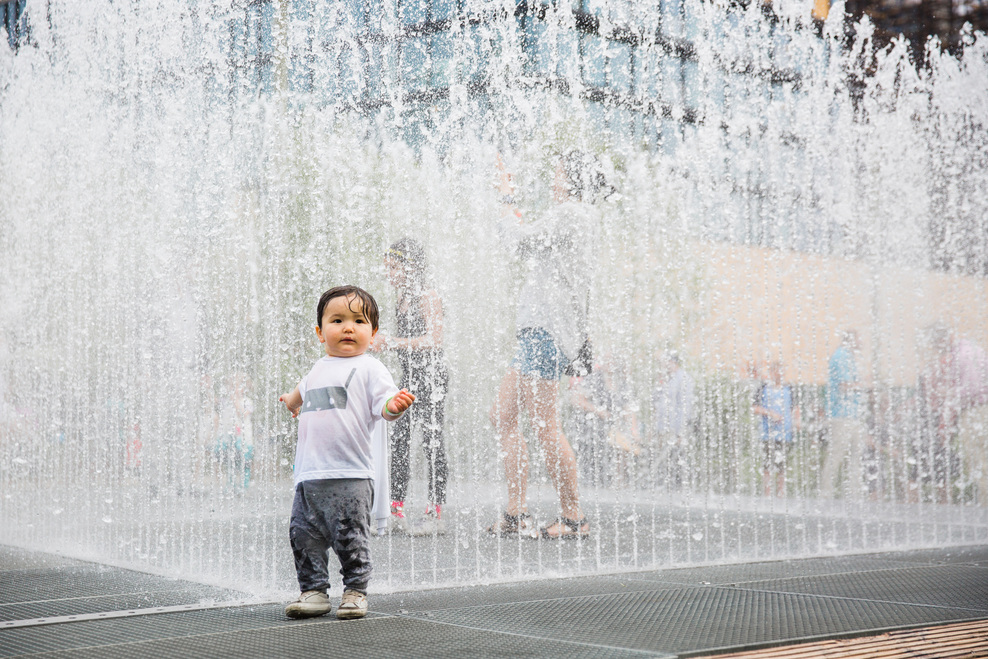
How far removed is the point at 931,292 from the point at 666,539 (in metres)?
4.27

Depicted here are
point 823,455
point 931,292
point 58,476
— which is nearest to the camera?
point 58,476

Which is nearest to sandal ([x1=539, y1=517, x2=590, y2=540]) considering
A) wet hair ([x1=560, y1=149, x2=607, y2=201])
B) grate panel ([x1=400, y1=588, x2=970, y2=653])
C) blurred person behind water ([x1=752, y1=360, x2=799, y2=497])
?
grate panel ([x1=400, y1=588, x2=970, y2=653])

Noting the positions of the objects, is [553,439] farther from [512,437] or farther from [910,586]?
[910,586]

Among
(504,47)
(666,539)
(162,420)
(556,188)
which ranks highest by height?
(504,47)

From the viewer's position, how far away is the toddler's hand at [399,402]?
9.49 feet

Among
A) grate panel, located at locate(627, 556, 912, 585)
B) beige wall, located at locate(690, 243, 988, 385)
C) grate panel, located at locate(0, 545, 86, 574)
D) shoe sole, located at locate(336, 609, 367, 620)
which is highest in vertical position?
beige wall, located at locate(690, 243, 988, 385)

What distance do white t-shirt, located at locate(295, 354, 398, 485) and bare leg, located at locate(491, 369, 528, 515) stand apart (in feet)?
6.15

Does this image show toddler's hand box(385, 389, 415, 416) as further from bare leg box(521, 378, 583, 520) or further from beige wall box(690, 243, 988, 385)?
beige wall box(690, 243, 988, 385)

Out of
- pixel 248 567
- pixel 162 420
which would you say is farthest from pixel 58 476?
pixel 248 567

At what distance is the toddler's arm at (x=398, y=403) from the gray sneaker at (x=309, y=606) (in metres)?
0.59

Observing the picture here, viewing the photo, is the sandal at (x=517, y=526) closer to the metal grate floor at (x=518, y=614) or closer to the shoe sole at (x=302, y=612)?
the metal grate floor at (x=518, y=614)

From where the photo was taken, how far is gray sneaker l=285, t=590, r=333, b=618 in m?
3.00

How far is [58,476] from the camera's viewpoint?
6.25m

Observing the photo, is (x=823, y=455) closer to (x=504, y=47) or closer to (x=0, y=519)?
(x=504, y=47)
